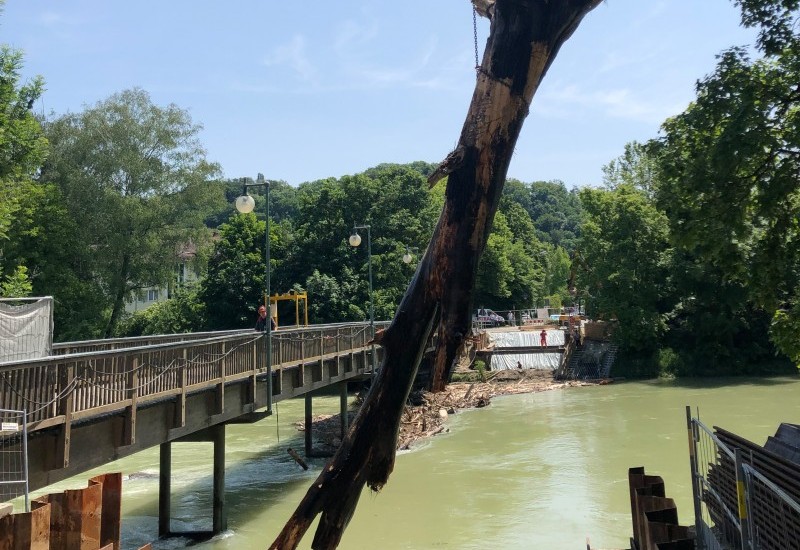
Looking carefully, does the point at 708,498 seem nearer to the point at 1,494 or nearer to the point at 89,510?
the point at 89,510

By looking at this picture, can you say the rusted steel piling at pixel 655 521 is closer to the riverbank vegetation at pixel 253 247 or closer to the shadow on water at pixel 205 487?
the riverbank vegetation at pixel 253 247

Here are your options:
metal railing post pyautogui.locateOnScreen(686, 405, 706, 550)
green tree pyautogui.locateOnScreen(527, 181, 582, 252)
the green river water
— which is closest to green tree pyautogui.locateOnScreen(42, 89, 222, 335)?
the green river water

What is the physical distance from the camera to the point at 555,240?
454 feet

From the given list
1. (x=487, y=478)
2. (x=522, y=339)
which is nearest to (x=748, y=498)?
(x=487, y=478)

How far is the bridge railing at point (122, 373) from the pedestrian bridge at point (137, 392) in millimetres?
14

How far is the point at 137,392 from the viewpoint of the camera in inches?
448

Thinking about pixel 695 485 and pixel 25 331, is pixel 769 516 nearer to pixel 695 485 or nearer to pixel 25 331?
pixel 695 485

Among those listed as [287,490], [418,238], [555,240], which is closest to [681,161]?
[287,490]

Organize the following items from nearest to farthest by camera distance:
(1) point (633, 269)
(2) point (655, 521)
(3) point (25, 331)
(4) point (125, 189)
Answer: (2) point (655, 521), (3) point (25, 331), (4) point (125, 189), (1) point (633, 269)

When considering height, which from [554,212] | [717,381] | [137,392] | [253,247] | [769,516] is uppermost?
[554,212]

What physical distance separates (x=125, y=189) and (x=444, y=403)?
2314cm

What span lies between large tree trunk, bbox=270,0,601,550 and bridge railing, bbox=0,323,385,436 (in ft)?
25.3

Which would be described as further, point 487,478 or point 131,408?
point 487,478

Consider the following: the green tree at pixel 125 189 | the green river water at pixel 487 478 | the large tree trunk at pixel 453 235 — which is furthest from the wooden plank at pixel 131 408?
the green tree at pixel 125 189
